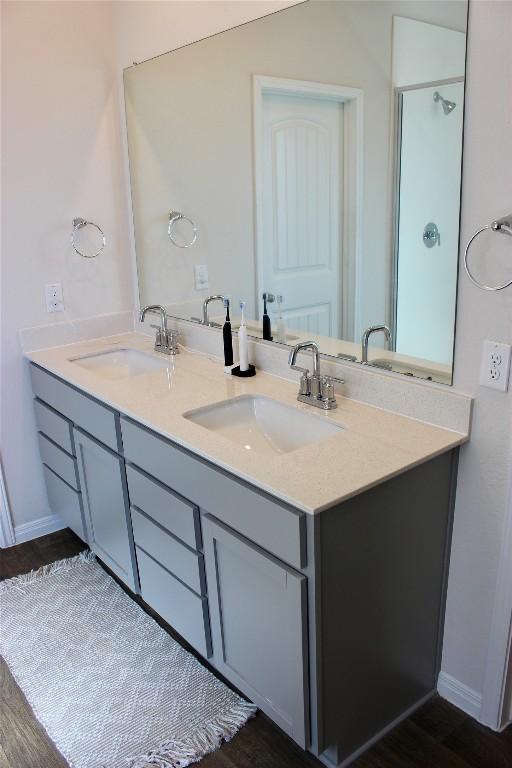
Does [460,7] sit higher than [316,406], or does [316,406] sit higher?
[460,7]

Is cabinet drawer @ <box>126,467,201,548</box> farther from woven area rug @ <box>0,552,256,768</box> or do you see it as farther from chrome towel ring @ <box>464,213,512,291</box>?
chrome towel ring @ <box>464,213,512,291</box>

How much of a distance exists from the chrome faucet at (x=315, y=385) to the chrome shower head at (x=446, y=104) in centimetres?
70

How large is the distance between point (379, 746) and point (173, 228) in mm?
1963

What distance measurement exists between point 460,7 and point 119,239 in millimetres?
1740

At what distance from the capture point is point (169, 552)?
189 centimetres

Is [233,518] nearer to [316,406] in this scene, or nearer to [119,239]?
[316,406]

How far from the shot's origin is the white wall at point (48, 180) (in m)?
2.37

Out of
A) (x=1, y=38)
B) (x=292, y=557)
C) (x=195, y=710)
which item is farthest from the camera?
(x=1, y=38)

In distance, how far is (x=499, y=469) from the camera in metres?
1.55

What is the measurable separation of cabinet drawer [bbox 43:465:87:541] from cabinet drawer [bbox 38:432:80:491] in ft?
0.11

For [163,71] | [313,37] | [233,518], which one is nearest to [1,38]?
[163,71]

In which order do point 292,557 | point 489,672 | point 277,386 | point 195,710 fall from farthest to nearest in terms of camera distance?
1. point 277,386
2. point 195,710
3. point 489,672
4. point 292,557

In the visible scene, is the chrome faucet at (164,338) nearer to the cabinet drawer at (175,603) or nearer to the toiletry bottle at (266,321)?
the toiletry bottle at (266,321)

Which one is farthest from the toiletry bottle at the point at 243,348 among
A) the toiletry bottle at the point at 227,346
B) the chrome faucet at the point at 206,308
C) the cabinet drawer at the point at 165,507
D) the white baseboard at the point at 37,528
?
the white baseboard at the point at 37,528
